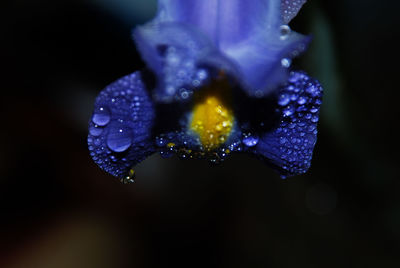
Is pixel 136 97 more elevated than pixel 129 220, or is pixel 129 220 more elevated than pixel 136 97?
pixel 136 97

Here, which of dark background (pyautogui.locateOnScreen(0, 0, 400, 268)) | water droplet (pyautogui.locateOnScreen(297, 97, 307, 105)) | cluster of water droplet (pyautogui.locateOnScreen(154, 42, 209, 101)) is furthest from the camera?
dark background (pyautogui.locateOnScreen(0, 0, 400, 268))

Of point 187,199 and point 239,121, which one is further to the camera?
point 187,199

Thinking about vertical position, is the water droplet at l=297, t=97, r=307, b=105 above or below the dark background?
above

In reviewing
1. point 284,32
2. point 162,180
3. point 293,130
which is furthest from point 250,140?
point 162,180

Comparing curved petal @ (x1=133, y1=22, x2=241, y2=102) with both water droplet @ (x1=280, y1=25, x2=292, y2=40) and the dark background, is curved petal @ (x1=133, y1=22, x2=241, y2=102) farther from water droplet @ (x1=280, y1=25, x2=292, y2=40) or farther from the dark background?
the dark background

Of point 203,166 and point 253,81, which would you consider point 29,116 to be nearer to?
point 203,166

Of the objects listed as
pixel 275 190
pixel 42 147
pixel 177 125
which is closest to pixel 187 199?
pixel 275 190

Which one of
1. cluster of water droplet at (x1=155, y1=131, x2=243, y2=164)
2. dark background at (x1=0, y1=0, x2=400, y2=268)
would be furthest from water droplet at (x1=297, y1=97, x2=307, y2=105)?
dark background at (x1=0, y1=0, x2=400, y2=268)
